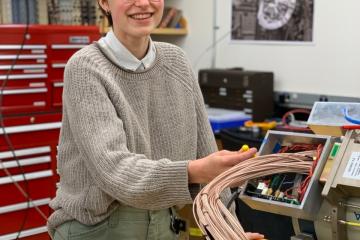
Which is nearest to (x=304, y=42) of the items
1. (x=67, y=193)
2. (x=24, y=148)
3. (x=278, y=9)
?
(x=278, y=9)

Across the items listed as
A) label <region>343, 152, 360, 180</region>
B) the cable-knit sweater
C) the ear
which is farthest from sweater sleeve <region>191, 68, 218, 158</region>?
label <region>343, 152, 360, 180</region>

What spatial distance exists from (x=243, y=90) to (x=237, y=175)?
2.09m

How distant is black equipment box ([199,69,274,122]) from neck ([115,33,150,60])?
1.66 metres

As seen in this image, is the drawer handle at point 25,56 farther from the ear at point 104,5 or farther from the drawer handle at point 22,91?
the ear at point 104,5

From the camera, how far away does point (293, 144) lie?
37.8 inches

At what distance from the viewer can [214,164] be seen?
974 mm

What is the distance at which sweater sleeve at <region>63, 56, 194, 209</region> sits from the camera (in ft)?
3.43

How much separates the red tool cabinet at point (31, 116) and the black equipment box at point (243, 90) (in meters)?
0.83

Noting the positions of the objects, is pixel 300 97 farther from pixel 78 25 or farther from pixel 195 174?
pixel 195 174

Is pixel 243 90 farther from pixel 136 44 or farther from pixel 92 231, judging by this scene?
pixel 92 231

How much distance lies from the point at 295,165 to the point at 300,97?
207 cm

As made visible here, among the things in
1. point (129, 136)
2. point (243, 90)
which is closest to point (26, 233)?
point (243, 90)

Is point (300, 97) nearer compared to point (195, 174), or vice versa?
point (195, 174)

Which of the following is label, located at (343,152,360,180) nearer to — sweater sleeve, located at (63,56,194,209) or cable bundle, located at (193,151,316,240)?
cable bundle, located at (193,151,316,240)
